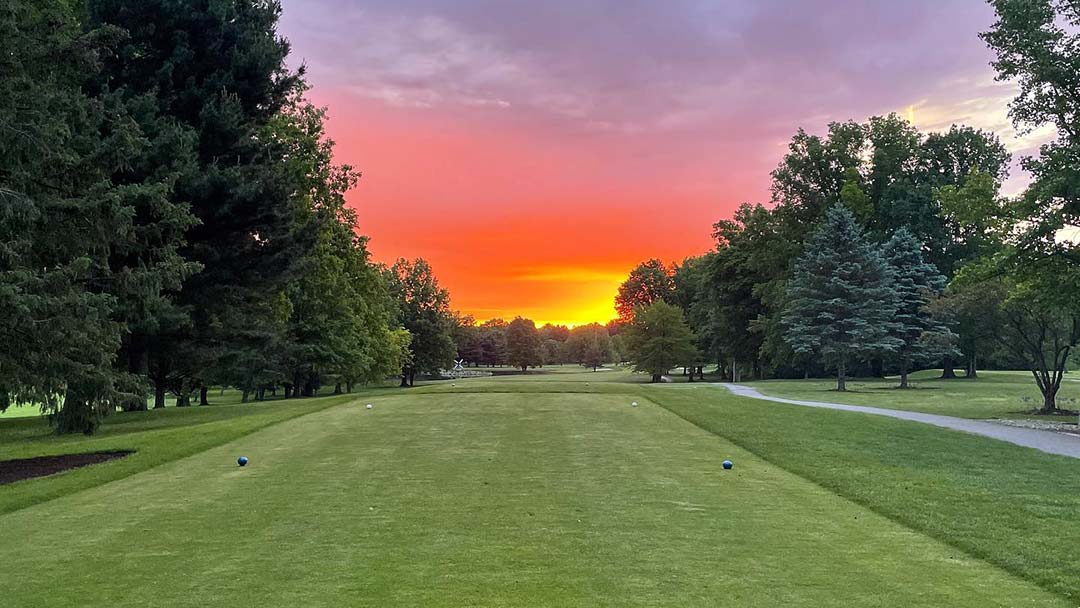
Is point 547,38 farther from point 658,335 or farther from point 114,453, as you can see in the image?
point 658,335

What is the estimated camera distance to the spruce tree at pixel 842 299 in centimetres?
3697

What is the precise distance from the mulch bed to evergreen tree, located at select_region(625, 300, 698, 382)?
192ft

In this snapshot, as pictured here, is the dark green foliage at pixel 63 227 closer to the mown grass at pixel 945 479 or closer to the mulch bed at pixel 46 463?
the mulch bed at pixel 46 463

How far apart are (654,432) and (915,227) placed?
47397 millimetres

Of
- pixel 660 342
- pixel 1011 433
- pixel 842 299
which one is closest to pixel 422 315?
pixel 660 342

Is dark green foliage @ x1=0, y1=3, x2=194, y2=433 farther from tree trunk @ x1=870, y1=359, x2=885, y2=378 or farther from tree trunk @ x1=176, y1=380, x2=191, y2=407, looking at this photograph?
tree trunk @ x1=870, y1=359, x2=885, y2=378

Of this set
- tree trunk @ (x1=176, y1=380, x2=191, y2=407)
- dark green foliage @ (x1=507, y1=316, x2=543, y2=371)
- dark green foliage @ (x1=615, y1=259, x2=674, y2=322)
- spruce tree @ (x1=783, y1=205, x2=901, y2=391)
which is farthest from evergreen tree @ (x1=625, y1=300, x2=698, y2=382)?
dark green foliage @ (x1=507, y1=316, x2=543, y2=371)

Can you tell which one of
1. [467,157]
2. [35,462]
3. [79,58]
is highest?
[467,157]

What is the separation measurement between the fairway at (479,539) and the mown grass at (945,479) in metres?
0.36

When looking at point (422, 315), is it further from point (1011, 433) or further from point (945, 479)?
point (945, 479)

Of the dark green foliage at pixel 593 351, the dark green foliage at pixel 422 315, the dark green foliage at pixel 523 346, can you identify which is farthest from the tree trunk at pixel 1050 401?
the dark green foliage at pixel 593 351

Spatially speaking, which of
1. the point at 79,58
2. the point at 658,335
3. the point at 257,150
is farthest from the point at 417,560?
the point at 658,335

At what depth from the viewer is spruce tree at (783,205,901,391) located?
36969 mm

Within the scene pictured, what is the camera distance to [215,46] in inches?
885
